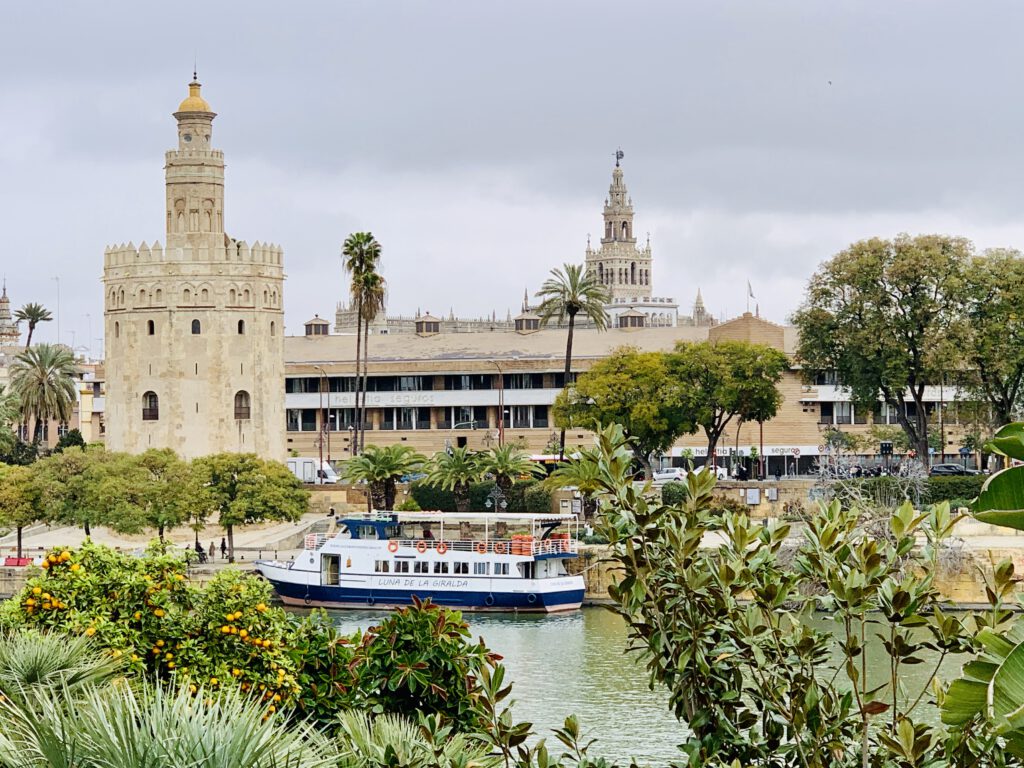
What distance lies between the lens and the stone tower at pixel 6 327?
413 feet

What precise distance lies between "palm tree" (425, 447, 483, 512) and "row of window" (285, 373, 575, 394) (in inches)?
995

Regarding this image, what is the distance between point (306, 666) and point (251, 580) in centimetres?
112

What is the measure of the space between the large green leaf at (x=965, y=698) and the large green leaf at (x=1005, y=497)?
753 mm

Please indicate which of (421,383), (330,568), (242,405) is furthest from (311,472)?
(330,568)

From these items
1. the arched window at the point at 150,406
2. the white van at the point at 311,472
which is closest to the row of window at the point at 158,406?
the arched window at the point at 150,406

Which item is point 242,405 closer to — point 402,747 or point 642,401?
point 642,401

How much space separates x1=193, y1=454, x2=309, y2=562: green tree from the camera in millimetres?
63125

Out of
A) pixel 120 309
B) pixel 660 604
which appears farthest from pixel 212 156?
pixel 660 604

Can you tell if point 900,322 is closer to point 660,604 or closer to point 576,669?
point 576,669

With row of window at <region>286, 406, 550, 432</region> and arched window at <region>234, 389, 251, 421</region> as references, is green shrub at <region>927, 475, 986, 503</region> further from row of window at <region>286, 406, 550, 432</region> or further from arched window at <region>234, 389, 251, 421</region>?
row of window at <region>286, 406, 550, 432</region>

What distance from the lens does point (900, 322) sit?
6819cm

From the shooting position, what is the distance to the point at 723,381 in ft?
236

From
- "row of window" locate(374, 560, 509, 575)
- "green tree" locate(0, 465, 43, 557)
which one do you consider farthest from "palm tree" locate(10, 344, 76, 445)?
"row of window" locate(374, 560, 509, 575)

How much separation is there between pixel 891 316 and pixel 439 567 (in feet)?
68.7
